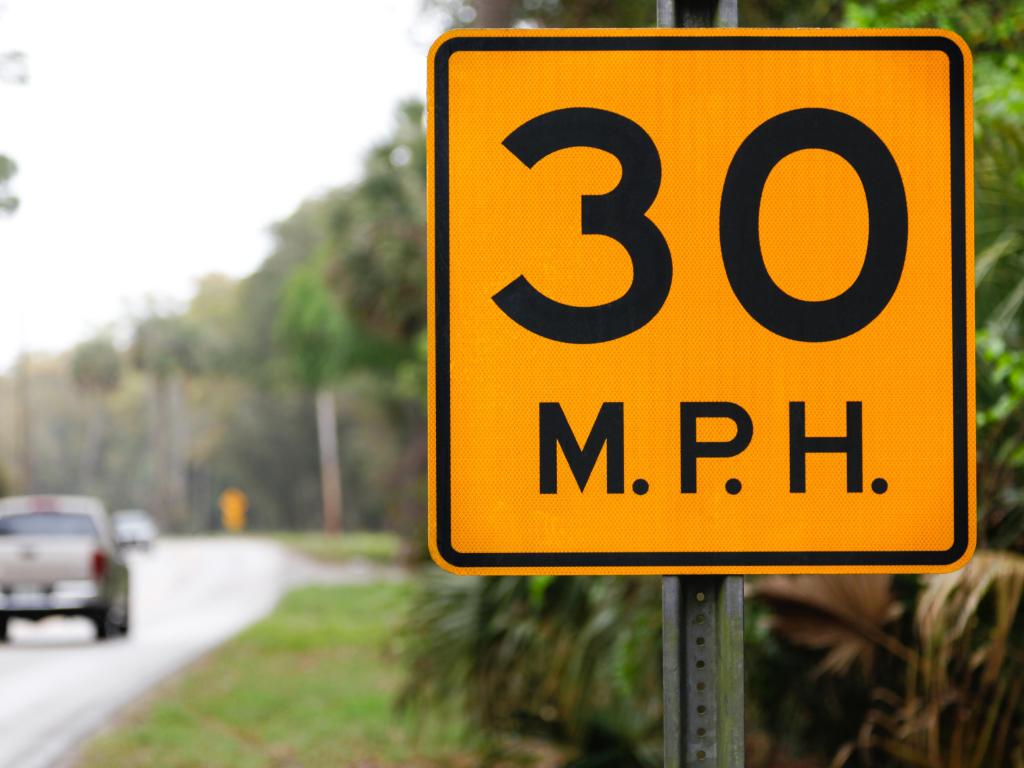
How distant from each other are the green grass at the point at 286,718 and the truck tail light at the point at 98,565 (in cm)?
181

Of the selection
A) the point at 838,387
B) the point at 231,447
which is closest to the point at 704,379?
the point at 838,387

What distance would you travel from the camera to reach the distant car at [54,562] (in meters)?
17.8

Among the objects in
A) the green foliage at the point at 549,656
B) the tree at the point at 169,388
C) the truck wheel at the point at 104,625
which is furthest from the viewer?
the tree at the point at 169,388

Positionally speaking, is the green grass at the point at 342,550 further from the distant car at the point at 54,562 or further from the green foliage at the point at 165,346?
the green foliage at the point at 165,346

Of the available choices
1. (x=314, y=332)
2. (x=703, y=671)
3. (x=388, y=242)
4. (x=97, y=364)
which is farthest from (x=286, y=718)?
(x=97, y=364)

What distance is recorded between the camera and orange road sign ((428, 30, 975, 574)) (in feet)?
7.18

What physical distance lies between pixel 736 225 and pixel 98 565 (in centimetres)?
1681

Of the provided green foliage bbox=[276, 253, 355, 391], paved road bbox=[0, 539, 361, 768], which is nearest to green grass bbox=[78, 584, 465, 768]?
paved road bbox=[0, 539, 361, 768]

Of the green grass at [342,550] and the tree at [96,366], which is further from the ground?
the tree at [96,366]

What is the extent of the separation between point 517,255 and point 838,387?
0.51 m

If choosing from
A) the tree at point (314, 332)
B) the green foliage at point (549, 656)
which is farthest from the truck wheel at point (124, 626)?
the green foliage at point (549, 656)

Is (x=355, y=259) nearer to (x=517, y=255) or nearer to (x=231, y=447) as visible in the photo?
(x=517, y=255)

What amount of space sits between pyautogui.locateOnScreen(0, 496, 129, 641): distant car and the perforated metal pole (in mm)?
16615

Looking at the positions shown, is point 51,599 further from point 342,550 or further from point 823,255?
point 342,550
